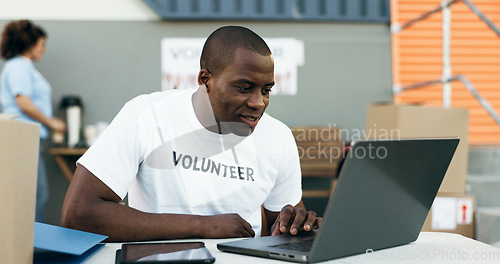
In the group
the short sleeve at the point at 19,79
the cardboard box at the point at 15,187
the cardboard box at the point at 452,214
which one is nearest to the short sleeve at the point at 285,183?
the cardboard box at the point at 15,187

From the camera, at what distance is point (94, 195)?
1214mm

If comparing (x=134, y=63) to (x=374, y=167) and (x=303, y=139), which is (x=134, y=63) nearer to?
(x=303, y=139)

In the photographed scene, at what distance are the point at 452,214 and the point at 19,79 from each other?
8.84 feet

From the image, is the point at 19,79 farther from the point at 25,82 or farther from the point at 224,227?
the point at 224,227

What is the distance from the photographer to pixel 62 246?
34.0 inches

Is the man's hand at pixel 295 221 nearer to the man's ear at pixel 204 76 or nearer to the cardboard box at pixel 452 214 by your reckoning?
the man's ear at pixel 204 76

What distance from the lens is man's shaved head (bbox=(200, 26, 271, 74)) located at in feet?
4.54

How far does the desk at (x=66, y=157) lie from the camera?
3.53 m

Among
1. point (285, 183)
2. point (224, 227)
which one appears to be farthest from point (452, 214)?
point (224, 227)

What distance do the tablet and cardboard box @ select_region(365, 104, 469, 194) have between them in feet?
6.43

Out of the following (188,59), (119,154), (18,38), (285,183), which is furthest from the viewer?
(188,59)

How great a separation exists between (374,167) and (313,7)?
321cm

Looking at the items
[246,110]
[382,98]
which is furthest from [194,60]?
[246,110]

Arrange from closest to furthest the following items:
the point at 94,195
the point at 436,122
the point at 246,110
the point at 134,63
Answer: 1. the point at 94,195
2. the point at 246,110
3. the point at 436,122
4. the point at 134,63
